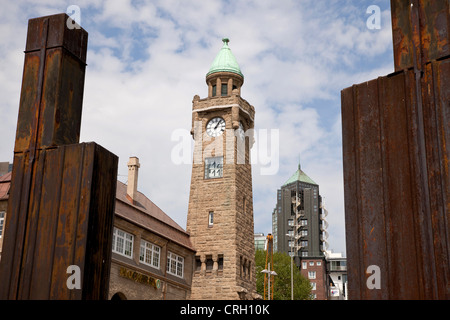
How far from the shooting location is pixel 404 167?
7.10m

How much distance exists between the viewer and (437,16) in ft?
24.0

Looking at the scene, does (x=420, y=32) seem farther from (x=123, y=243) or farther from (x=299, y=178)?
(x=299, y=178)

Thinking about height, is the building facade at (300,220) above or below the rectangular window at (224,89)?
above

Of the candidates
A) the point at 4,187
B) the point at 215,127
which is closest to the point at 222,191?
the point at 215,127

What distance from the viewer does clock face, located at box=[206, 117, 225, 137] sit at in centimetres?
5022

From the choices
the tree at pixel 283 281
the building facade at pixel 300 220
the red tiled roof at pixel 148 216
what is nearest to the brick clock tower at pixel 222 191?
the red tiled roof at pixel 148 216

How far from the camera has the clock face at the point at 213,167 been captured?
161ft

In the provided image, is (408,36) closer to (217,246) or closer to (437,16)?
(437,16)

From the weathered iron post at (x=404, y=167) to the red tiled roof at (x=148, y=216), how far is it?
103ft

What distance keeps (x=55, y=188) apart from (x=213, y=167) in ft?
136

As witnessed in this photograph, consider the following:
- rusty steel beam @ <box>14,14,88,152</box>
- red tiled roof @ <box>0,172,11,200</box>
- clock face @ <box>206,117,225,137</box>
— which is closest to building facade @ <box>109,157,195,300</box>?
red tiled roof @ <box>0,172,11,200</box>

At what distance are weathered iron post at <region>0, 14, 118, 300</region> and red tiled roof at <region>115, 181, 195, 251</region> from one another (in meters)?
29.6

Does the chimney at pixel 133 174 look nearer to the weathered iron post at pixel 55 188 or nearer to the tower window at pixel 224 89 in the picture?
the tower window at pixel 224 89

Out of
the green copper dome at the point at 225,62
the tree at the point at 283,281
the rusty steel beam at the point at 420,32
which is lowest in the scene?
the rusty steel beam at the point at 420,32
